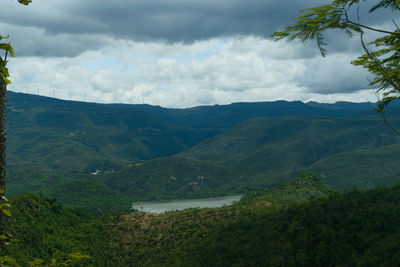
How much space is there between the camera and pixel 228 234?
67.8m

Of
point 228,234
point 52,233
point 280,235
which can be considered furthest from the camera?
point 52,233

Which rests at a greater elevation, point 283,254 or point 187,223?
point 283,254

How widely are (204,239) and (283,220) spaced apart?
18.8 meters

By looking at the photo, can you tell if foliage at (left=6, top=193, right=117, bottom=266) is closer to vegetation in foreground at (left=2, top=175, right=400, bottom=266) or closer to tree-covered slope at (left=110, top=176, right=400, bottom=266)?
vegetation in foreground at (left=2, top=175, right=400, bottom=266)

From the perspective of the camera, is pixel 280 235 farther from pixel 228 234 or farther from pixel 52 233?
pixel 52 233

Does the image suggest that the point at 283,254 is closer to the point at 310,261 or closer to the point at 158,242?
the point at 310,261

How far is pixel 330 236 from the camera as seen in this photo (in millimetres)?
50156

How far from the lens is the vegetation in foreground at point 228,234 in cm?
4766

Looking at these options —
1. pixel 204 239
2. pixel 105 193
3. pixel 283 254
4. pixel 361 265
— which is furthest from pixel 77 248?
pixel 105 193

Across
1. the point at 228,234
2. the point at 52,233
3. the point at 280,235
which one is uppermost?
the point at 280,235

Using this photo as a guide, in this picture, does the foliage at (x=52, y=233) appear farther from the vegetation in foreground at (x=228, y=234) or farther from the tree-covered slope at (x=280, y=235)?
the tree-covered slope at (x=280, y=235)

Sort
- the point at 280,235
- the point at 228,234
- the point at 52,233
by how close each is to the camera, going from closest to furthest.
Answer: the point at 280,235, the point at 228,234, the point at 52,233

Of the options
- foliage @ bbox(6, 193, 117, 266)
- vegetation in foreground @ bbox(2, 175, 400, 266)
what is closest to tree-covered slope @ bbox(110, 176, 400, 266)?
vegetation in foreground @ bbox(2, 175, 400, 266)

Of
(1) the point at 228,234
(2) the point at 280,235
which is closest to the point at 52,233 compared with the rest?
(1) the point at 228,234
